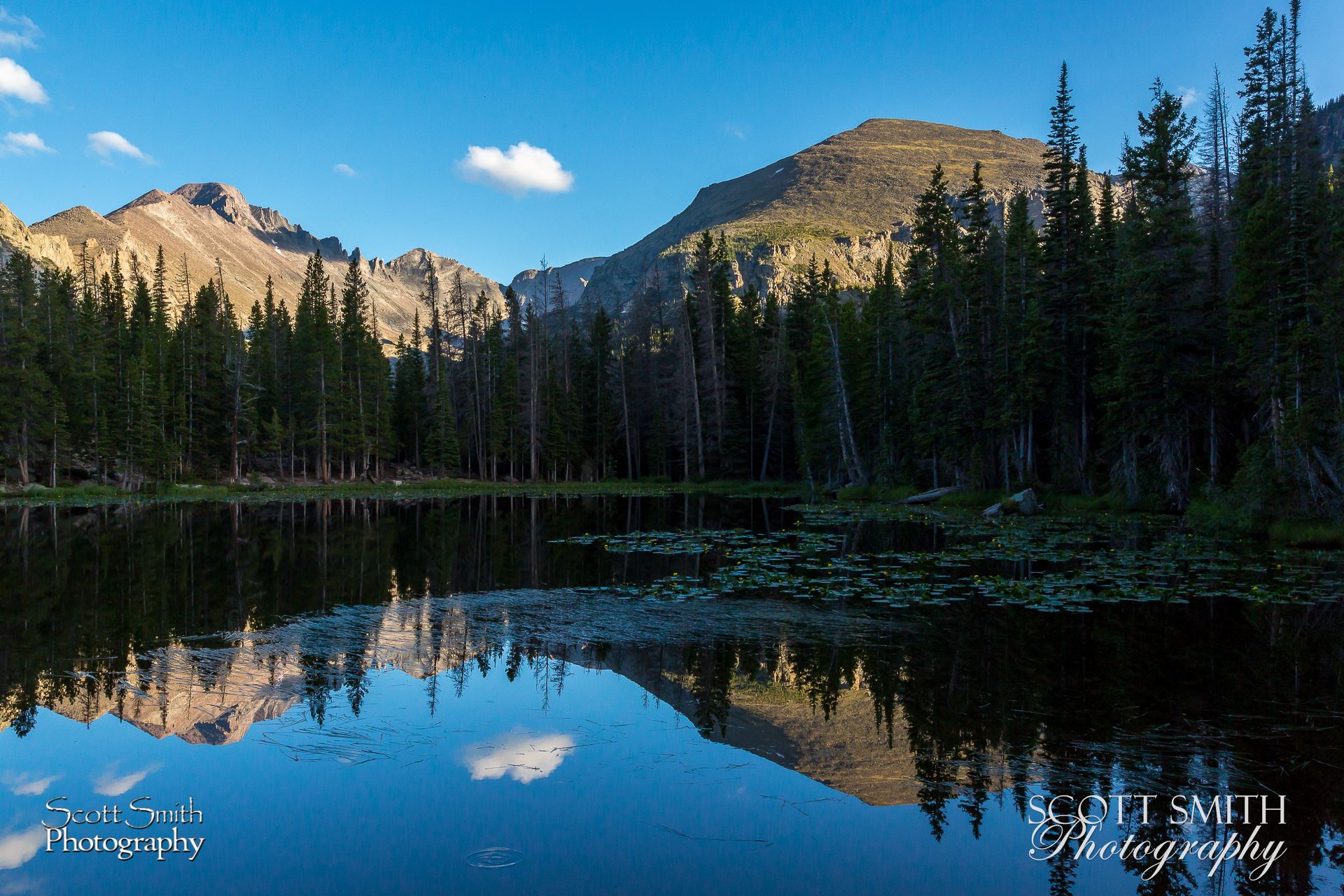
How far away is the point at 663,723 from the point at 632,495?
1931 inches

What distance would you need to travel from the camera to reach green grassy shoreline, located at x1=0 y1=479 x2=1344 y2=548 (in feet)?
80.5

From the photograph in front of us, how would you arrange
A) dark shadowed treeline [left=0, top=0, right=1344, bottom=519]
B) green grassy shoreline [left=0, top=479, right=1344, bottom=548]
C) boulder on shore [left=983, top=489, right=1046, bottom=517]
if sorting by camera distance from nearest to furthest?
1. green grassy shoreline [left=0, top=479, right=1344, bottom=548]
2. dark shadowed treeline [left=0, top=0, right=1344, bottom=519]
3. boulder on shore [left=983, top=489, right=1046, bottom=517]

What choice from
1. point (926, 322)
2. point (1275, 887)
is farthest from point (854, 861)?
point (926, 322)

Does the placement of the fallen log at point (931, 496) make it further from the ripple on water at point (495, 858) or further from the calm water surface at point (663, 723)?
the ripple on water at point (495, 858)

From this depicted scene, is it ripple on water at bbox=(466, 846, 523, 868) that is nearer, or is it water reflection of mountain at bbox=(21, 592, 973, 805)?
ripple on water at bbox=(466, 846, 523, 868)

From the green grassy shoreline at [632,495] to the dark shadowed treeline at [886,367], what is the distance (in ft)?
2.85

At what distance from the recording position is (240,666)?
10344mm

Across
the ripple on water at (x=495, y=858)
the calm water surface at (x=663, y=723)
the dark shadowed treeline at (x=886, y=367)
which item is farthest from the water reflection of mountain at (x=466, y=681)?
the dark shadowed treeline at (x=886, y=367)

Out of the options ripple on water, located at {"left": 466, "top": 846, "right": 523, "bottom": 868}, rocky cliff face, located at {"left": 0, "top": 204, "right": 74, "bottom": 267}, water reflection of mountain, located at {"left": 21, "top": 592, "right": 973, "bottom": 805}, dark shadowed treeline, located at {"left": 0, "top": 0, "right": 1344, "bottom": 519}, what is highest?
rocky cliff face, located at {"left": 0, "top": 204, "right": 74, "bottom": 267}

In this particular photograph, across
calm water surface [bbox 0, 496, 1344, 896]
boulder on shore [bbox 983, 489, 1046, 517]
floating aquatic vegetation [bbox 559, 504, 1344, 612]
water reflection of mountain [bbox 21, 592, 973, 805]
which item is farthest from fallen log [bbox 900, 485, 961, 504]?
water reflection of mountain [bbox 21, 592, 973, 805]

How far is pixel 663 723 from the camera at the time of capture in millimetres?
8562

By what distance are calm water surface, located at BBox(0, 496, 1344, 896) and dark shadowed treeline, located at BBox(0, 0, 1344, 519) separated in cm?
1520

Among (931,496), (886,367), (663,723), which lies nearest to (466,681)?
(663,723)

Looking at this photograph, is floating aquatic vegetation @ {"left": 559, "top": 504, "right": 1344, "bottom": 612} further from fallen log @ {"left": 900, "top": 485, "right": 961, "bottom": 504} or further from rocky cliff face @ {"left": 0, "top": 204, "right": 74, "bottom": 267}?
rocky cliff face @ {"left": 0, "top": 204, "right": 74, "bottom": 267}
